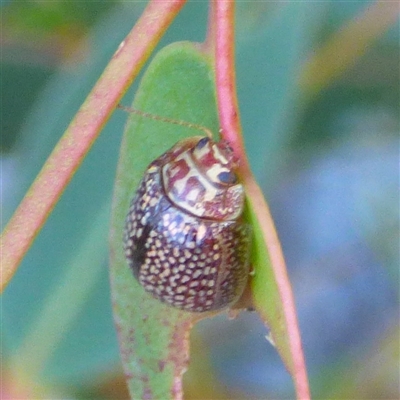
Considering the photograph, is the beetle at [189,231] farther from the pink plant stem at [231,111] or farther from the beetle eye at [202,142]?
the pink plant stem at [231,111]

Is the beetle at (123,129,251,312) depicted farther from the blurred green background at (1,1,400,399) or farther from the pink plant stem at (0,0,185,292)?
the blurred green background at (1,1,400,399)

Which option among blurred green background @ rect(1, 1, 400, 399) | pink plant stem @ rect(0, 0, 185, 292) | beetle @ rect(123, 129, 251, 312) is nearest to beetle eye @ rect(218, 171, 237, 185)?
beetle @ rect(123, 129, 251, 312)

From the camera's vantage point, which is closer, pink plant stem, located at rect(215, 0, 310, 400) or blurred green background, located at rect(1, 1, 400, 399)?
pink plant stem, located at rect(215, 0, 310, 400)

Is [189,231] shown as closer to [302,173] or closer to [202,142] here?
[202,142]

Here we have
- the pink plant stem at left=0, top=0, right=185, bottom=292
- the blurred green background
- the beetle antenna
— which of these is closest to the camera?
the pink plant stem at left=0, top=0, right=185, bottom=292

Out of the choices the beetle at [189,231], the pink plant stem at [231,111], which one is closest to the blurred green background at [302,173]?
the beetle at [189,231]

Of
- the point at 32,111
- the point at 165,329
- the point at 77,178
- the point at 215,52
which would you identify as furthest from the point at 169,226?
the point at 32,111
